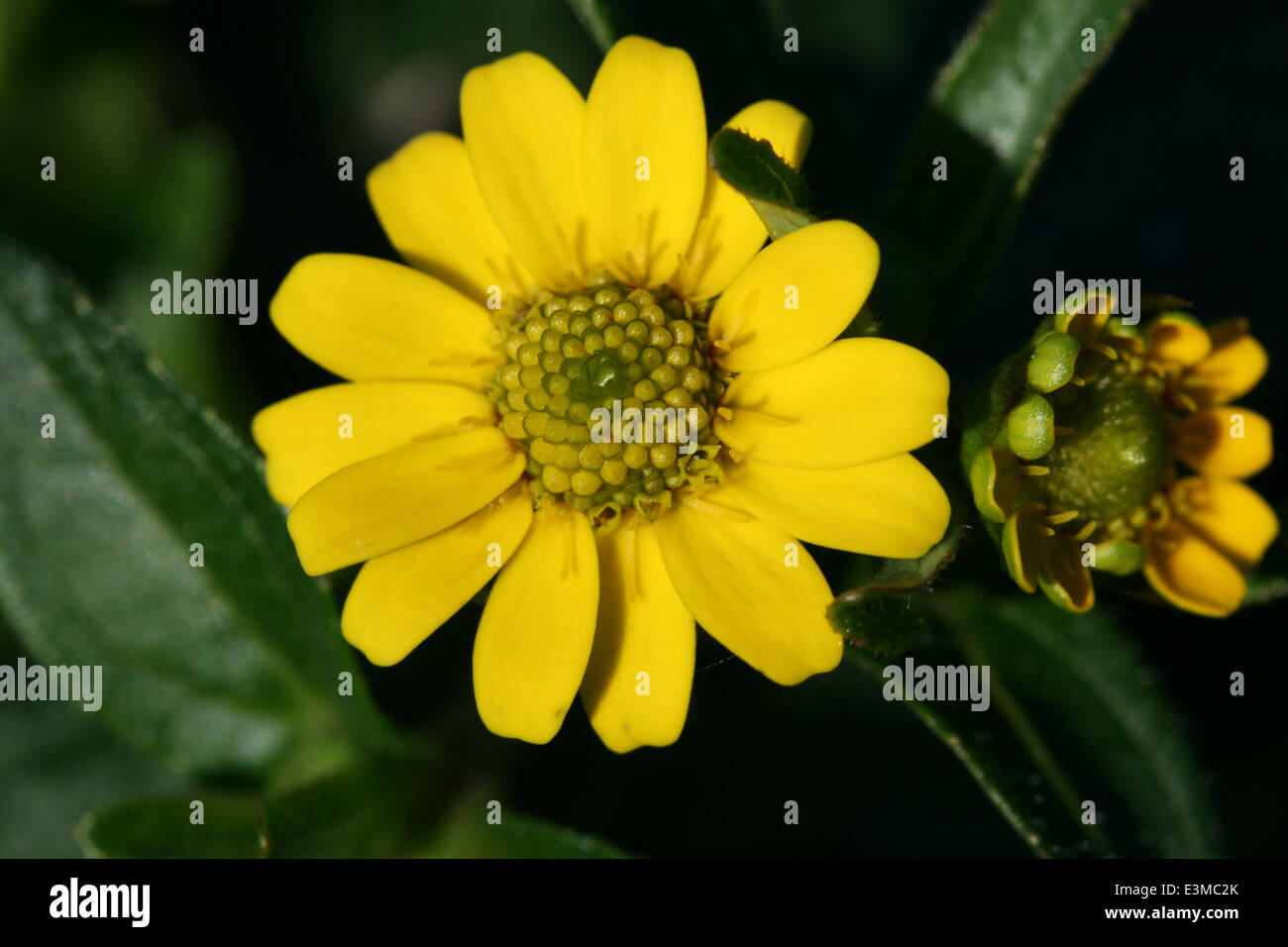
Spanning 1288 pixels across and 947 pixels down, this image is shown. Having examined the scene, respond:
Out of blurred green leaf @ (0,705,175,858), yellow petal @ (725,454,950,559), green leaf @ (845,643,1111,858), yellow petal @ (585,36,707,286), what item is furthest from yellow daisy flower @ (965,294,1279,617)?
blurred green leaf @ (0,705,175,858)

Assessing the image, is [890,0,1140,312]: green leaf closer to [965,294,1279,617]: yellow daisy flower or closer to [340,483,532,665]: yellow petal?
[965,294,1279,617]: yellow daisy flower

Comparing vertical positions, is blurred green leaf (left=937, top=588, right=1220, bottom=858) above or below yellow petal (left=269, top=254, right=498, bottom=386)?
below

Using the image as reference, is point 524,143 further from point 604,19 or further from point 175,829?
point 175,829

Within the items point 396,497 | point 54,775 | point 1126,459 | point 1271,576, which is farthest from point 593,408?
point 54,775

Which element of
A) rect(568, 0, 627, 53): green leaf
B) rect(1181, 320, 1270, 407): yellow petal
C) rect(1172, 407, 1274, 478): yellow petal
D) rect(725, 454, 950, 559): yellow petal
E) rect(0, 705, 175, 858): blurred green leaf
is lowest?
rect(0, 705, 175, 858): blurred green leaf

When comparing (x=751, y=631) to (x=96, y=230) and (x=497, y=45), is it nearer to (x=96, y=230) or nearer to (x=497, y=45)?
(x=497, y=45)

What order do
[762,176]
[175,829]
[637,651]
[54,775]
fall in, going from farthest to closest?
[54,775] → [175,829] → [637,651] → [762,176]

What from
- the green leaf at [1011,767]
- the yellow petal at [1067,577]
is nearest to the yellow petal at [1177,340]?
the yellow petal at [1067,577]
